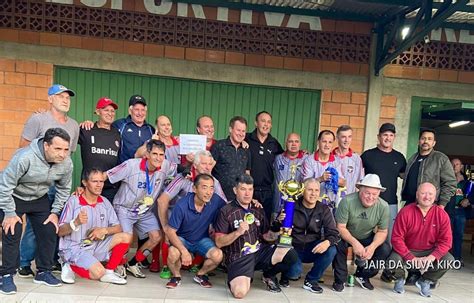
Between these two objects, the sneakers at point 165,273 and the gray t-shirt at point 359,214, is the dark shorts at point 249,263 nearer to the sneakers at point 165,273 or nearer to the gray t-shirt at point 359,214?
the sneakers at point 165,273

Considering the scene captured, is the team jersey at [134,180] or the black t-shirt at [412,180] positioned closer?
the team jersey at [134,180]

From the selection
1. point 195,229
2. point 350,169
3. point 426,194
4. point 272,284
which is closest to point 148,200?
point 195,229

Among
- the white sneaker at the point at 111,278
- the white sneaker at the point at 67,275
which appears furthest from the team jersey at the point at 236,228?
the white sneaker at the point at 67,275

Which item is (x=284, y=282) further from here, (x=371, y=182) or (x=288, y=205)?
(x=371, y=182)

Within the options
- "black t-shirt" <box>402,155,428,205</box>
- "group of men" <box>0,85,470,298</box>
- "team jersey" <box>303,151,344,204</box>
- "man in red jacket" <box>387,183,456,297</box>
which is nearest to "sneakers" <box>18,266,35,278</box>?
"group of men" <box>0,85,470,298</box>

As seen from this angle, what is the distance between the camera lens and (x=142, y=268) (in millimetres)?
4859

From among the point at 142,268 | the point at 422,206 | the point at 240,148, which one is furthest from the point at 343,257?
the point at 142,268

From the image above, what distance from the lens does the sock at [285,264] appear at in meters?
4.26

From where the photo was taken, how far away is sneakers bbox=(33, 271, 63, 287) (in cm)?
408

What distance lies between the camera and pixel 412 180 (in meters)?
5.15

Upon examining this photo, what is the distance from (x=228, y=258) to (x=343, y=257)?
127 centimetres

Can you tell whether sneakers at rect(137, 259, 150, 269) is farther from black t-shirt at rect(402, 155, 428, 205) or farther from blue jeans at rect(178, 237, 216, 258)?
black t-shirt at rect(402, 155, 428, 205)

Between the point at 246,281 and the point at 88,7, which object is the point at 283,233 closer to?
the point at 246,281

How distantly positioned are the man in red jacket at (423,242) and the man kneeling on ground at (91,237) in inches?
116
